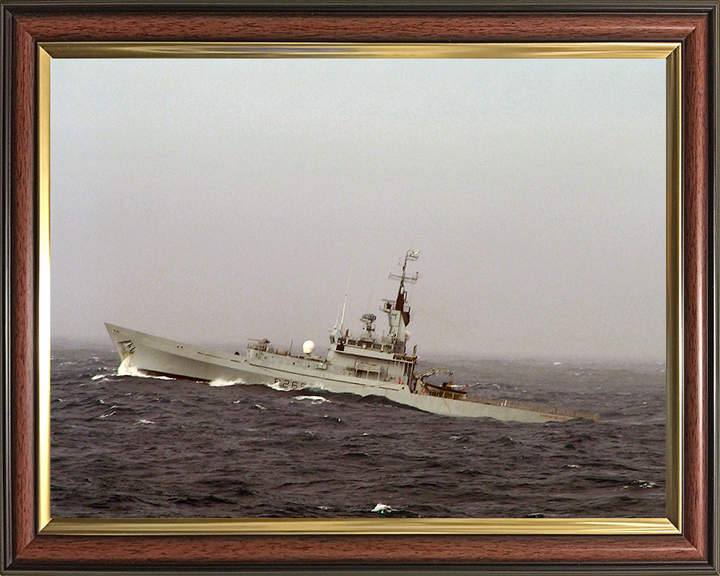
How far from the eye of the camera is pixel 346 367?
152 cm

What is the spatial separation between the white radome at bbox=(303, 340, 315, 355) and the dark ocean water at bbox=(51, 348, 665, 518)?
12 cm

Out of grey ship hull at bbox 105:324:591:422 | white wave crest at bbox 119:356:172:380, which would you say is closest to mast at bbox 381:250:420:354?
grey ship hull at bbox 105:324:591:422

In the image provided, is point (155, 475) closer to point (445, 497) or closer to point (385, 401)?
point (385, 401)

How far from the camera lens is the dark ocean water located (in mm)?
1458

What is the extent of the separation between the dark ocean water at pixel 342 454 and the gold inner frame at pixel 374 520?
0.02m

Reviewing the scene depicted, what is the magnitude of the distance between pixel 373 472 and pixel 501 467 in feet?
0.89

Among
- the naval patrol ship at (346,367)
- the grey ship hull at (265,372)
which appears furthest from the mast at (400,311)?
the grey ship hull at (265,372)

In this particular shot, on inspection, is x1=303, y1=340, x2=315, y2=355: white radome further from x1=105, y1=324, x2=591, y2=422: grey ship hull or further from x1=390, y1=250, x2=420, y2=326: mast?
x1=390, y1=250, x2=420, y2=326: mast

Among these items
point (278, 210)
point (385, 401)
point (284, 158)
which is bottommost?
point (385, 401)

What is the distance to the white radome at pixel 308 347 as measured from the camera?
A: 58.9 inches

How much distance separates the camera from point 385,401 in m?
1.52

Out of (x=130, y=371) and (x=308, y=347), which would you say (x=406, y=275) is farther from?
(x=130, y=371)

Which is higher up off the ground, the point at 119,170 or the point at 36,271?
the point at 119,170

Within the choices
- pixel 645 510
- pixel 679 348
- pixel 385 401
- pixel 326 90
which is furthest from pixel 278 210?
pixel 645 510
